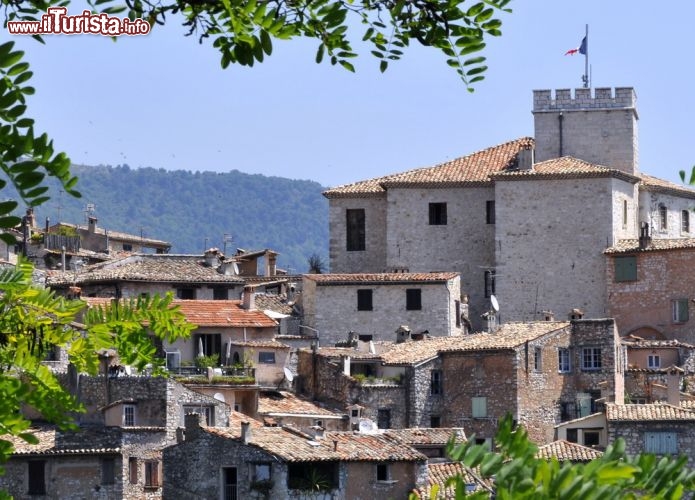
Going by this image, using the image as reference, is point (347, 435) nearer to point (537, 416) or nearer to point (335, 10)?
point (537, 416)

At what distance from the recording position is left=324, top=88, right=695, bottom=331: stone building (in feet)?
218

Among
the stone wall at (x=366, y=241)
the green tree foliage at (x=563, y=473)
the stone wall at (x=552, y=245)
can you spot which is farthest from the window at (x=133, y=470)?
the green tree foliage at (x=563, y=473)

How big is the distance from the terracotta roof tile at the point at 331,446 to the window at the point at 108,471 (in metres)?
2.64

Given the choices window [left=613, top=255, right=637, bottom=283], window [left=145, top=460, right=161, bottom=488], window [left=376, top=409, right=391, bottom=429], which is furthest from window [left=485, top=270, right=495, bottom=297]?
window [left=145, top=460, right=161, bottom=488]

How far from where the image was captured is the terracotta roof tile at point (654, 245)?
214ft

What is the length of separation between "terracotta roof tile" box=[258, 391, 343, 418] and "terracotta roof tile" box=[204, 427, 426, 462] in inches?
225

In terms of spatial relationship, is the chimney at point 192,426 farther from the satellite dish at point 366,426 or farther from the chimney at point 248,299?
the chimney at point 248,299

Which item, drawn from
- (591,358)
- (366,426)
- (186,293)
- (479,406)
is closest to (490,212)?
(591,358)

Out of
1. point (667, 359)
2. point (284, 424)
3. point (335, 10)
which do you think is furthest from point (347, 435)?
point (335, 10)

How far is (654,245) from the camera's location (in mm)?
65750

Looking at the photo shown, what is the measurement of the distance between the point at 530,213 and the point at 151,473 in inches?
757

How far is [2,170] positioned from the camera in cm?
722

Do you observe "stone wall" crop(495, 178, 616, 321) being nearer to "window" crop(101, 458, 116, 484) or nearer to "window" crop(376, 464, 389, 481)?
"window" crop(376, 464, 389, 481)

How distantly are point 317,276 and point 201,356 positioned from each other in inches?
281
